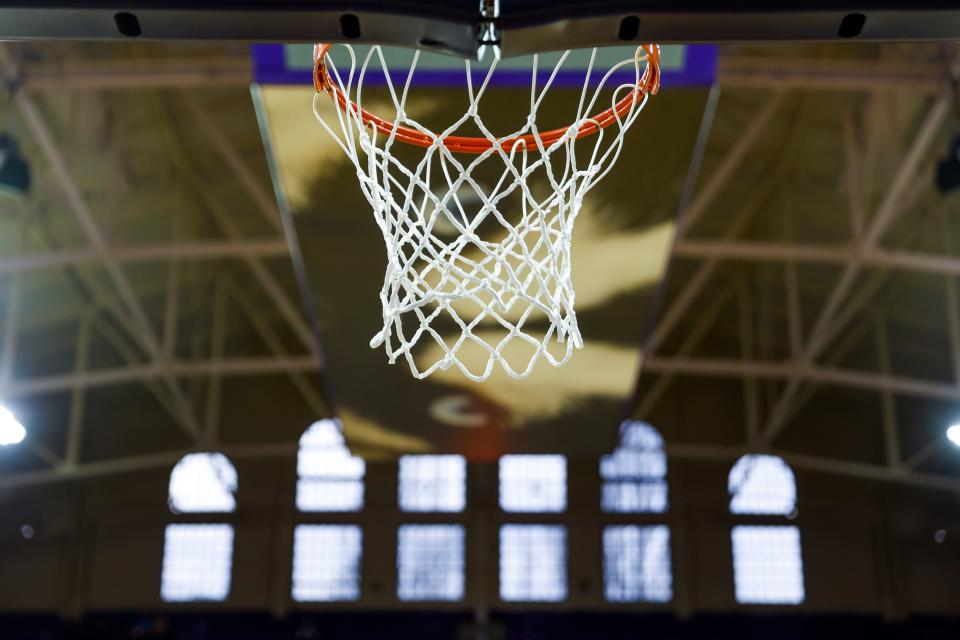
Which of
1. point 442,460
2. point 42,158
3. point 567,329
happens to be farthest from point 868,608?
point 567,329

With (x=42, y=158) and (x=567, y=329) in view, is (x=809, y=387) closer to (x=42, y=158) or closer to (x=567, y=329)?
(x=42, y=158)

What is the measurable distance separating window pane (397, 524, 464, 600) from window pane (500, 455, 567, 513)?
3.00ft

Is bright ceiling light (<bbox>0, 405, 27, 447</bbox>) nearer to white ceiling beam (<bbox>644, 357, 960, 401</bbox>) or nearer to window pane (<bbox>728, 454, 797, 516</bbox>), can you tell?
white ceiling beam (<bbox>644, 357, 960, 401</bbox>)

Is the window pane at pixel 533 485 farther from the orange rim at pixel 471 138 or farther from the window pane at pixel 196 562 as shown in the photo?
the orange rim at pixel 471 138

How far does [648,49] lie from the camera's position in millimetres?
3809

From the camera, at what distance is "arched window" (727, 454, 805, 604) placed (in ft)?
54.0

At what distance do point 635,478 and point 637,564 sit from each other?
1.24 meters

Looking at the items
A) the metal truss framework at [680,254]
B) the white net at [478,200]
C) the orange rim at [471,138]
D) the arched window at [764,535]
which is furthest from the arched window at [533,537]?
the orange rim at [471,138]

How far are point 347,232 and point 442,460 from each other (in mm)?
11141

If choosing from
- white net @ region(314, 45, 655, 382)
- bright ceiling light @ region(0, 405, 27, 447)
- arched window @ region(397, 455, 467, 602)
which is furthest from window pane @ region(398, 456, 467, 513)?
white net @ region(314, 45, 655, 382)

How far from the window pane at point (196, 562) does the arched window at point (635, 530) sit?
5.50 meters

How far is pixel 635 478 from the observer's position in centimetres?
1692

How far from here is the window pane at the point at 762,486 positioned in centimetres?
1678

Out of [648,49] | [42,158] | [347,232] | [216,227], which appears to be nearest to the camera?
[648,49]
